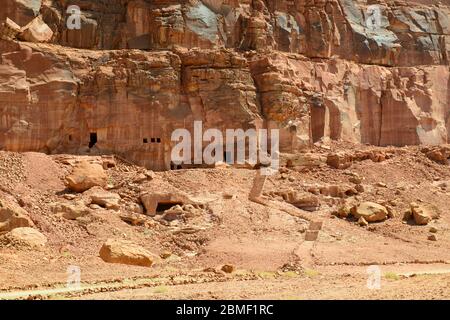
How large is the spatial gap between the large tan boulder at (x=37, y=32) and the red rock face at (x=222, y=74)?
0.55m

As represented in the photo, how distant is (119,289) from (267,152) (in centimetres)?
2311

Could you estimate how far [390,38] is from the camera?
58812 millimetres

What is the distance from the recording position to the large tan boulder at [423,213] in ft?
129

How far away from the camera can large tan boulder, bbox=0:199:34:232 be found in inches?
1227

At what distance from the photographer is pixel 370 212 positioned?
3953 cm

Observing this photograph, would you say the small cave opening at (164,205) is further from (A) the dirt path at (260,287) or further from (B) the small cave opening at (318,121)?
(B) the small cave opening at (318,121)

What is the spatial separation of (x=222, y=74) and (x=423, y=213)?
14716mm

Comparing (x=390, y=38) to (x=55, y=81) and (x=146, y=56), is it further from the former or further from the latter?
(x=55, y=81)

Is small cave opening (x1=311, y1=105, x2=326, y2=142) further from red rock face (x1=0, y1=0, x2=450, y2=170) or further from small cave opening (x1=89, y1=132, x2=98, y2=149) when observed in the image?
small cave opening (x1=89, y1=132, x2=98, y2=149)

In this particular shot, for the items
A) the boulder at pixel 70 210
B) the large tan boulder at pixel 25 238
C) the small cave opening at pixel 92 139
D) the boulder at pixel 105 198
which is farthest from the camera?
the small cave opening at pixel 92 139

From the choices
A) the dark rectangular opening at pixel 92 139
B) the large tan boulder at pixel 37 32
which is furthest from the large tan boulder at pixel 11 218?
the large tan boulder at pixel 37 32

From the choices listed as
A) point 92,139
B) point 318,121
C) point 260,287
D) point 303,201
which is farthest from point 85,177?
point 318,121

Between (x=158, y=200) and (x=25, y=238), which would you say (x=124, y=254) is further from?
(x=158, y=200)
